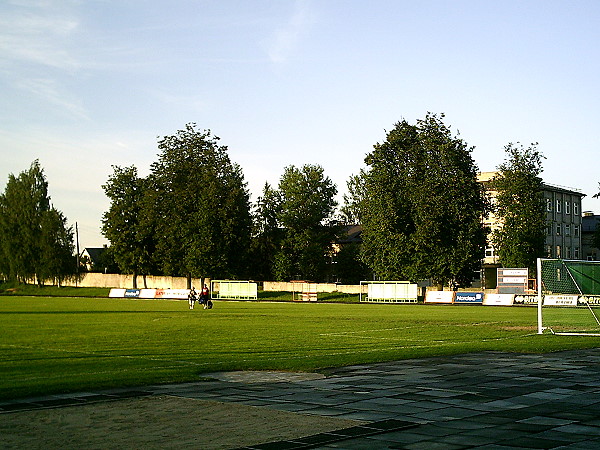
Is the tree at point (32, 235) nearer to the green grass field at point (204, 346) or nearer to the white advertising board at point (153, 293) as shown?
the white advertising board at point (153, 293)

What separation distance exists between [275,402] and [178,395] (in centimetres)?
193

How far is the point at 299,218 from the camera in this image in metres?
108

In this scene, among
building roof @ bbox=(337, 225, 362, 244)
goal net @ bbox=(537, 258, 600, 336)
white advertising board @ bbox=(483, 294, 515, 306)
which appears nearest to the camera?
goal net @ bbox=(537, 258, 600, 336)

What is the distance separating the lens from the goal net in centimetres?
2991

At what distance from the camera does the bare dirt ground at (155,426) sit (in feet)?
30.5

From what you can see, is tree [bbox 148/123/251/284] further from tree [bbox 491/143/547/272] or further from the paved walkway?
the paved walkway

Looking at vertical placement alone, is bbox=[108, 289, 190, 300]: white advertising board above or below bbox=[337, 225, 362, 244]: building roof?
below

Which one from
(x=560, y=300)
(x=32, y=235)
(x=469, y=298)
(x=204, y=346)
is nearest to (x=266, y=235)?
(x=32, y=235)

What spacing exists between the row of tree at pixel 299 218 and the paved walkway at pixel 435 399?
61.7 meters

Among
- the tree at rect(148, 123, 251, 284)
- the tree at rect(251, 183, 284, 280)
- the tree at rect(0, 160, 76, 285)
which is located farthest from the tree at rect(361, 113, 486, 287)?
the tree at rect(0, 160, 76, 285)

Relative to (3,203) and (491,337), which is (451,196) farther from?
(3,203)

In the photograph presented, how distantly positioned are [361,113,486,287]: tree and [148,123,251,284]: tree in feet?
62.9

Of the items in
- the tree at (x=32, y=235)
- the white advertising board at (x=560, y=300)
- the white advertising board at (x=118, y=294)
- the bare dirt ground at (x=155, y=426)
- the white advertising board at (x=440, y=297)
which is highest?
the tree at (x=32, y=235)

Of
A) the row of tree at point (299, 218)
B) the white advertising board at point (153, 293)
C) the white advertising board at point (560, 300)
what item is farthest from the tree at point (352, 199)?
the white advertising board at point (560, 300)
